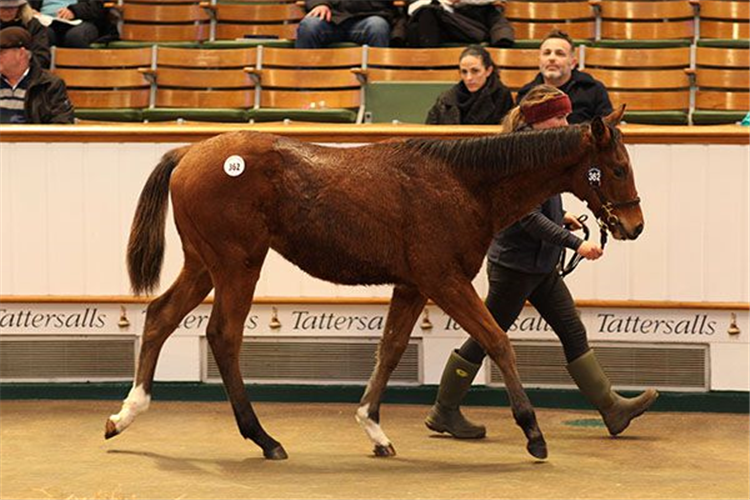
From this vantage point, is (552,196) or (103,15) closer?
(552,196)

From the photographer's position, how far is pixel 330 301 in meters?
8.01

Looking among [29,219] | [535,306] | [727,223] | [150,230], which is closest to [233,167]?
[150,230]

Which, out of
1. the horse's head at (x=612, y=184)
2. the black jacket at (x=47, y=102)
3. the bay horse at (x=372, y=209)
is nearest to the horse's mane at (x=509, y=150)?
the bay horse at (x=372, y=209)

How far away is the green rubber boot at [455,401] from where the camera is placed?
23.5ft

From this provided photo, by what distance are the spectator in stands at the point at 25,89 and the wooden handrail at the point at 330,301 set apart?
116cm

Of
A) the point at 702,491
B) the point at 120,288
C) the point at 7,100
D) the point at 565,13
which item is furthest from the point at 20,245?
the point at 565,13

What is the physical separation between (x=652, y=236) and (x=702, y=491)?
2.04 metres

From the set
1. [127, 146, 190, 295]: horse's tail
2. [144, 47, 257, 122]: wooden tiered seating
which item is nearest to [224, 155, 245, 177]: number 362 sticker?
[127, 146, 190, 295]: horse's tail

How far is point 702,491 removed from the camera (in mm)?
6012

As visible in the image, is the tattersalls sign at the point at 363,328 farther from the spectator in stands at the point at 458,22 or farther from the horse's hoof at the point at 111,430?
the spectator in stands at the point at 458,22

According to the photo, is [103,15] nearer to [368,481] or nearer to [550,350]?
[550,350]

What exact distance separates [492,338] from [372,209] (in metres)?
0.81

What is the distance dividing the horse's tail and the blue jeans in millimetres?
4664

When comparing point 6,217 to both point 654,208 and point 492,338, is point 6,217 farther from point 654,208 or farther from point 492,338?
point 654,208
